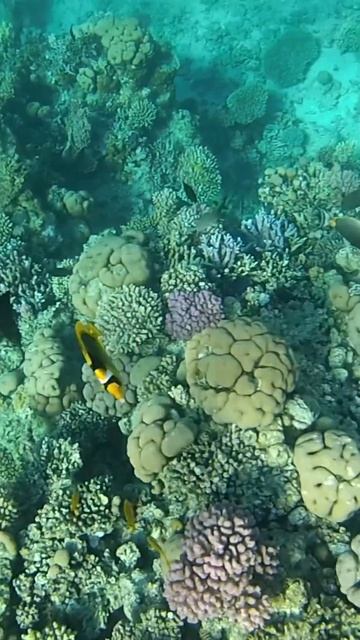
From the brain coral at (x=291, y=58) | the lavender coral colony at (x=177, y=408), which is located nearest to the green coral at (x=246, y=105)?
the brain coral at (x=291, y=58)

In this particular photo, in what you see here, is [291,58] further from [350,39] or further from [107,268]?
[107,268]

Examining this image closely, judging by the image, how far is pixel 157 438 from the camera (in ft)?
15.7

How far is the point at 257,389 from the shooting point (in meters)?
4.73

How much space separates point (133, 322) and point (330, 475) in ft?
8.08

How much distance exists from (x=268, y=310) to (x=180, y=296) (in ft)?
3.15

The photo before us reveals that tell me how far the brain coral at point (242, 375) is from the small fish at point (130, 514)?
985 millimetres

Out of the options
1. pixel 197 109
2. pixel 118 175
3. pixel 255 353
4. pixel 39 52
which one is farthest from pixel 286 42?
pixel 255 353

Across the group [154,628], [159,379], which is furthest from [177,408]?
[154,628]

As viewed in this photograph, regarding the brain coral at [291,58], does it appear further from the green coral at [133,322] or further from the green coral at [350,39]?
the green coral at [133,322]

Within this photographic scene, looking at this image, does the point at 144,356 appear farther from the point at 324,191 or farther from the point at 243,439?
the point at 324,191

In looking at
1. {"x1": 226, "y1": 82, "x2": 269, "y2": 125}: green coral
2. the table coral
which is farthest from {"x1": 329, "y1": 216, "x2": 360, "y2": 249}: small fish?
{"x1": 226, "y1": 82, "x2": 269, "y2": 125}: green coral

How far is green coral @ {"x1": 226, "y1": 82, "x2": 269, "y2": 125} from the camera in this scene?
12.7 metres

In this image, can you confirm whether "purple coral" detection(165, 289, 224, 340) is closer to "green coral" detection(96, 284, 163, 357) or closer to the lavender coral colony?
the lavender coral colony

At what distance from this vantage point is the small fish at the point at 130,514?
4.59 meters
